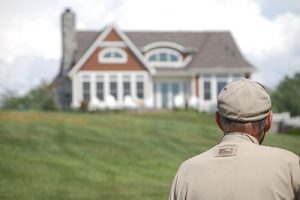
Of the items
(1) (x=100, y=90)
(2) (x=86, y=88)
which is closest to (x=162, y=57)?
(1) (x=100, y=90)

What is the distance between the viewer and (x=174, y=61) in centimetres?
4769

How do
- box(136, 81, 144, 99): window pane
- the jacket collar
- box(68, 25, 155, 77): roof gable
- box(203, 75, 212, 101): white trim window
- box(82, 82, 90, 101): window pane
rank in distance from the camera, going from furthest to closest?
box(203, 75, 212, 101): white trim window
box(136, 81, 144, 99): window pane
box(82, 82, 90, 101): window pane
box(68, 25, 155, 77): roof gable
the jacket collar

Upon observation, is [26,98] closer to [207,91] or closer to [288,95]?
[207,91]

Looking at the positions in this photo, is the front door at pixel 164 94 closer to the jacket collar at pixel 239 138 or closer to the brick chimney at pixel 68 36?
the brick chimney at pixel 68 36

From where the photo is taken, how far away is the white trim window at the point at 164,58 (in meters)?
47.6

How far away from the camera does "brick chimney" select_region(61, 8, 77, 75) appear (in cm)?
4759

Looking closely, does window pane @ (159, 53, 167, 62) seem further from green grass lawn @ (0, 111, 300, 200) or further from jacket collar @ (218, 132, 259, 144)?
jacket collar @ (218, 132, 259, 144)

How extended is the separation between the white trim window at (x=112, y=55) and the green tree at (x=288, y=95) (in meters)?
52.6

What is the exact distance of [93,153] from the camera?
2308 centimetres

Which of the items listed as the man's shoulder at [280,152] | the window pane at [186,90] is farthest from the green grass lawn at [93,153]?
the window pane at [186,90]

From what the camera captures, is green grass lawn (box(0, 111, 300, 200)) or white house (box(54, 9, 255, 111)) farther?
white house (box(54, 9, 255, 111))

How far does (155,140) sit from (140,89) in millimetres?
20570

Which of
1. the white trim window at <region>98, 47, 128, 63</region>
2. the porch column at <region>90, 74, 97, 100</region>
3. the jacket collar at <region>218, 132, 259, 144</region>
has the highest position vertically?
the jacket collar at <region>218, 132, 259, 144</region>

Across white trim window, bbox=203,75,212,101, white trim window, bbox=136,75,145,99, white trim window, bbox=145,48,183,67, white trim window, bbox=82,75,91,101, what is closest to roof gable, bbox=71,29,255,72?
white trim window, bbox=145,48,183,67
